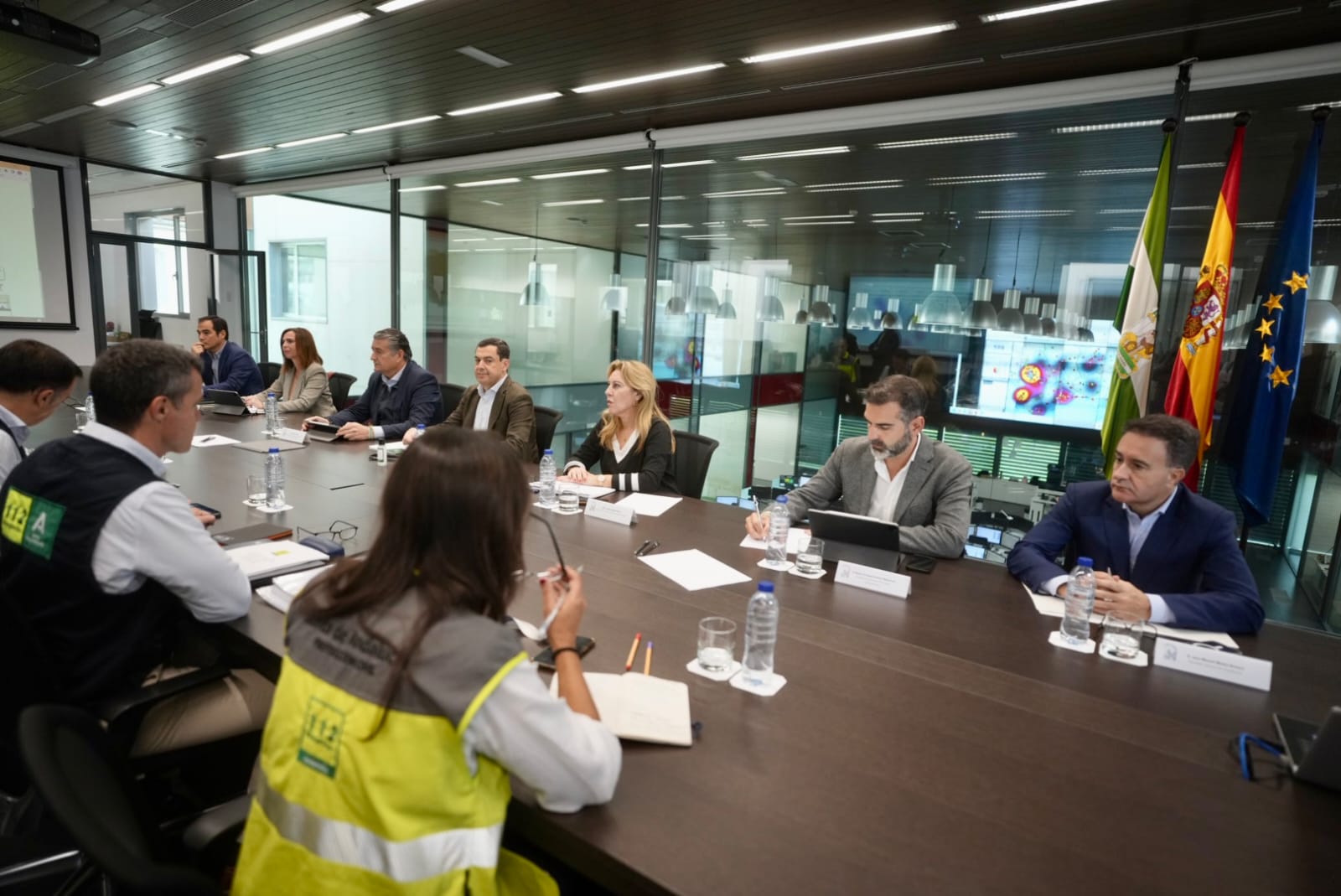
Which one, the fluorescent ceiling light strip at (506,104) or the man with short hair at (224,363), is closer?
the fluorescent ceiling light strip at (506,104)

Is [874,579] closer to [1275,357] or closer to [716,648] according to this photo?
[716,648]

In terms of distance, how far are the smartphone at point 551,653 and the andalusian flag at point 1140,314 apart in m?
3.01

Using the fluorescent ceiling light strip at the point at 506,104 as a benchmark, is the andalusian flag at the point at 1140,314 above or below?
below

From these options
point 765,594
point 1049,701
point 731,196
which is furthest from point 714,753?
point 731,196

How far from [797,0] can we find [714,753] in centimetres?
308

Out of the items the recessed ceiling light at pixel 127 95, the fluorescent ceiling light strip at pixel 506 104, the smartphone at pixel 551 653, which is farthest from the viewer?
the recessed ceiling light at pixel 127 95

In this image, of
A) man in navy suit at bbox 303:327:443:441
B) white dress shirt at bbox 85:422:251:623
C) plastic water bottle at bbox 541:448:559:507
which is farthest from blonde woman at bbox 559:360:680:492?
white dress shirt at bbox 85:422:251:623

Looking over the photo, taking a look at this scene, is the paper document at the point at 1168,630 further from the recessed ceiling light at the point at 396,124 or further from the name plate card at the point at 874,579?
the recessed ceiling light at the point at 396,124

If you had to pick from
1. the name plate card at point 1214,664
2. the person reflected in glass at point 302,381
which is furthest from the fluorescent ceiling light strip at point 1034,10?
the person reflected in glass at point 302,381

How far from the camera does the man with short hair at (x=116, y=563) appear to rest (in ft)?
5.37

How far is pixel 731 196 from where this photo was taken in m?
5.58

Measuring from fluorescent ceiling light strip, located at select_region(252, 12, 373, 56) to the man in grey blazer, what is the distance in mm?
3129

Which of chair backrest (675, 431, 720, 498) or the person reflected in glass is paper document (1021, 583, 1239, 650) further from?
the person reflected in glass

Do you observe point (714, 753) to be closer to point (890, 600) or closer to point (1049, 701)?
point (1049, 701)
